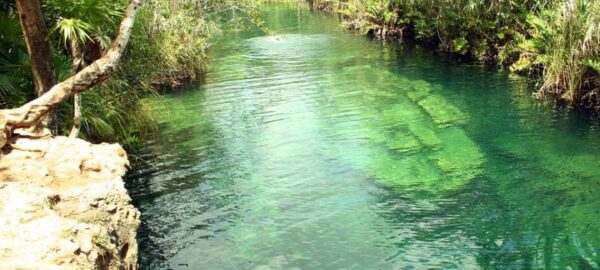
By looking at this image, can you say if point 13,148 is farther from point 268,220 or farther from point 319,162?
point 319,162

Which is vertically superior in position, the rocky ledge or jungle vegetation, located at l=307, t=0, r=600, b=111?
jungle vegetation, located at l=307, t=0, r=600, b=111

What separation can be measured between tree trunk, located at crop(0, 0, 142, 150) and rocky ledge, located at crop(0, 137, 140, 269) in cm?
23

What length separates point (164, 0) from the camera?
15828 millimetres

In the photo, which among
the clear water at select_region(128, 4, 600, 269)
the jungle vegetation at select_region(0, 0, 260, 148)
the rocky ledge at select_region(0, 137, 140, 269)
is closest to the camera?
the rocky ledge at select_region(0, 137, 140, 269)

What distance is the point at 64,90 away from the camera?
589 cm

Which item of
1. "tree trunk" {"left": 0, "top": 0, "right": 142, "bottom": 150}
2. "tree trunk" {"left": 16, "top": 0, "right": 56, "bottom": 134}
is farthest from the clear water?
"tree trunk" {"left": 16, "top": 0, "right": 56, "bottom": 134}

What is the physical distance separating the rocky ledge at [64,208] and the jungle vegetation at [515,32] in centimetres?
990

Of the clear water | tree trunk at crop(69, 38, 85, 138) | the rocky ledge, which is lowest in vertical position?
the clear water

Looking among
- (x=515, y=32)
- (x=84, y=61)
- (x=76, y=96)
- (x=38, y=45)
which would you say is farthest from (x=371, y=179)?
(x=515, y=32)

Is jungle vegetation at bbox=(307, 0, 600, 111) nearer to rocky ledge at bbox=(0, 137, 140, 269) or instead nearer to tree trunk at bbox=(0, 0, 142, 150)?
tree trunk at bbox=(0, 0, 142, 150)

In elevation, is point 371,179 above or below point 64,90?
below

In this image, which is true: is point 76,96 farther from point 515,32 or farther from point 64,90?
→ point 515,32

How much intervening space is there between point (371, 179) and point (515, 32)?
32.4 feet

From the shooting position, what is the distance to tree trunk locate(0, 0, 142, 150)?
5.36 m
